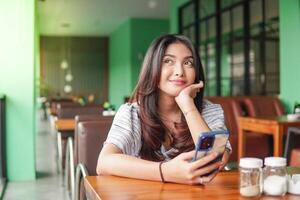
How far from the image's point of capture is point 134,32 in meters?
11.3

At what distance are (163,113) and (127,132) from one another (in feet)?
0.51

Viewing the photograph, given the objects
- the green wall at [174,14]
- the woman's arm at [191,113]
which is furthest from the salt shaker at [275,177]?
the green wall at [174,14]

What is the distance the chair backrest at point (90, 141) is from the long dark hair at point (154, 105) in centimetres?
61

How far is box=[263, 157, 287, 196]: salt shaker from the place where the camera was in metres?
1.04

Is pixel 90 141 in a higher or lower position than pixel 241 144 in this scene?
higher

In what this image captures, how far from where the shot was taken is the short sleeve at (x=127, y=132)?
4.47 ft

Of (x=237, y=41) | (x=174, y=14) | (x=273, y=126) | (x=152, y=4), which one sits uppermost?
(x=152, y=4)

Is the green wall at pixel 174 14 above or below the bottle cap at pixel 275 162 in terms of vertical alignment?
above

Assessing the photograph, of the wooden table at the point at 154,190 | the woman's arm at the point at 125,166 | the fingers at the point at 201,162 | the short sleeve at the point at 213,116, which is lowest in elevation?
the wooden table at the point at 154,190

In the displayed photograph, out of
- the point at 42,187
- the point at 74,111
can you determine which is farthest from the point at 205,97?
the point at 42,187

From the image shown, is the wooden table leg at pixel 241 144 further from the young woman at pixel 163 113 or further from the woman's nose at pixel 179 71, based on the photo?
the woman's nose at pixel 179 71

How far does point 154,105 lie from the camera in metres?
1.43

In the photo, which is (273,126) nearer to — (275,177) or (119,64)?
(275,177)

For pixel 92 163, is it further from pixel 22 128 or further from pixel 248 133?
pixel 248 133
